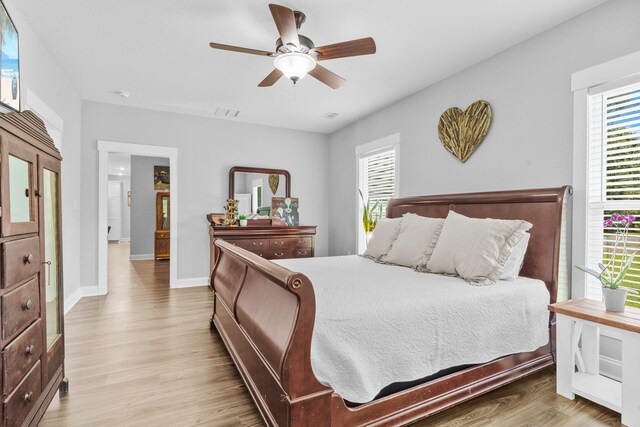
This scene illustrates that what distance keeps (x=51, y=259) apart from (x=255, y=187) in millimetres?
3480

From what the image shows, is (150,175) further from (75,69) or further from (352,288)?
(352,288)

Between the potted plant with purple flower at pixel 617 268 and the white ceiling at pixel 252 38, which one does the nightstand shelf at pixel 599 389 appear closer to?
the potted plant with purple flower at pixel 617 268

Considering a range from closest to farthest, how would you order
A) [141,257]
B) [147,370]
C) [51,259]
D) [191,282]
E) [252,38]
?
[51,259] → [147,370] → [252,38] → [191,282] → [141,257]

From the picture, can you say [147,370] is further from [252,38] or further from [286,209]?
[286,209]

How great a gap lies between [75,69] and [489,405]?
4.53 meters

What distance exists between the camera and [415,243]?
2699 mm

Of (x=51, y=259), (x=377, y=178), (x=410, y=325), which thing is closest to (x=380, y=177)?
(x=377, y=178)

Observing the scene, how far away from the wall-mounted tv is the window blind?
3651 millimetres

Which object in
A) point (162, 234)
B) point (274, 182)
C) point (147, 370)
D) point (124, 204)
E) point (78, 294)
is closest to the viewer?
point (147, 370)

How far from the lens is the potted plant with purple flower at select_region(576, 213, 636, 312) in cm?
183

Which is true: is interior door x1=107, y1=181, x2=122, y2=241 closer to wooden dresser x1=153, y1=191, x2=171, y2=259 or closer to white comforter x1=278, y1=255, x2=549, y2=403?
wooden dresser x1=153, y1=191, x2=171, y2=259

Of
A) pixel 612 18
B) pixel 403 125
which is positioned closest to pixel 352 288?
pixel 612 18

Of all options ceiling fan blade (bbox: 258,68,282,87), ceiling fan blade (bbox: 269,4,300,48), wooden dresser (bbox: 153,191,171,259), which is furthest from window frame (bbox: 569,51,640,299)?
wooden dresser (bbox: 153,191,171,259)

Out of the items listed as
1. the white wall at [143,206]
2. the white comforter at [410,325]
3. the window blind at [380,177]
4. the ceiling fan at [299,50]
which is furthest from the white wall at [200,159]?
the white wall at [143,206]
